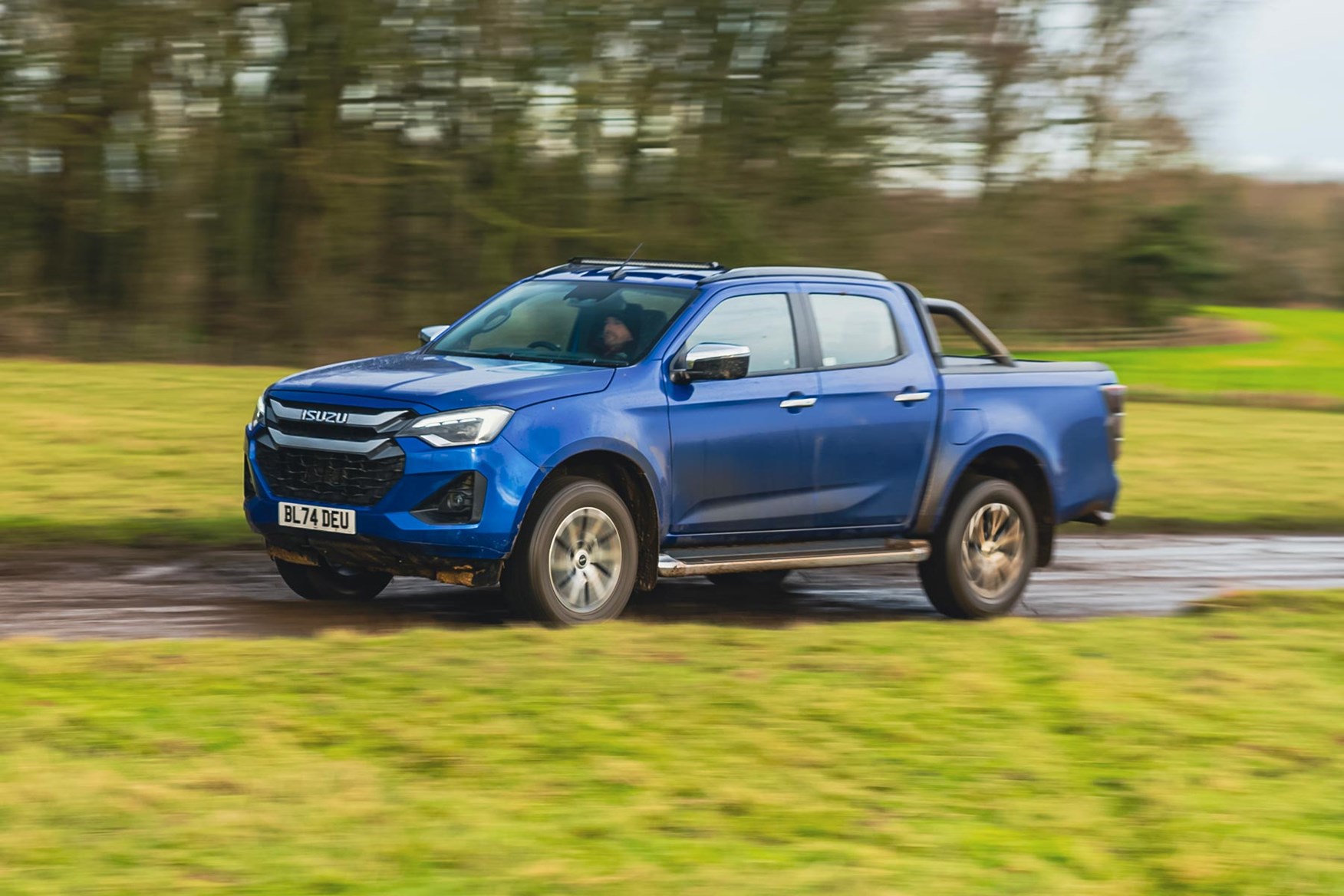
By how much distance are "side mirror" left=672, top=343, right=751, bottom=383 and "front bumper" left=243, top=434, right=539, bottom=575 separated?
109 centimetres

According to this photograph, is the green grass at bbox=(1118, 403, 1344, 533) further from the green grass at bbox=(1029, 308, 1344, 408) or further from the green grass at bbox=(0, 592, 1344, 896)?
the green grass at bbox=(0, 592, 1344, 896)

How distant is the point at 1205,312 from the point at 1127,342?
28.9 ft

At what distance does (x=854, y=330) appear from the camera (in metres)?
9.47

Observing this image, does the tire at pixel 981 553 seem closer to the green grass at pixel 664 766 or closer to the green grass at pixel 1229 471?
the green grass at pixel 664 766

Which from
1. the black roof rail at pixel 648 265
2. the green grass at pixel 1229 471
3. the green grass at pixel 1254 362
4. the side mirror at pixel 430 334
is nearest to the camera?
the black roof rail at pixel 648 265

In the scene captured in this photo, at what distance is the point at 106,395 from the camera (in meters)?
17.5

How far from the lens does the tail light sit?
10320mm

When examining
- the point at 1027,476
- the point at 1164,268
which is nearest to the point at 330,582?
the point at 1027,476

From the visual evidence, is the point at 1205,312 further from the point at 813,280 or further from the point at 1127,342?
the point at 813,280

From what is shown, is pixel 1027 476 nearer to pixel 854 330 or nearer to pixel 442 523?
pixel 854 330

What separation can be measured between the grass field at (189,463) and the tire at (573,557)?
3954 millimetres

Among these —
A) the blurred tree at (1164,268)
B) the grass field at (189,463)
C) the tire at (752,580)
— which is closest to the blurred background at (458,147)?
the grass field at (189,463)

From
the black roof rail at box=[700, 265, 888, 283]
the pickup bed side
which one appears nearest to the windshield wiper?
the black roof rail at box=[700, 265, 888, 283]

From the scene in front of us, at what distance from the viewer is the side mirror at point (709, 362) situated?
8.43m
